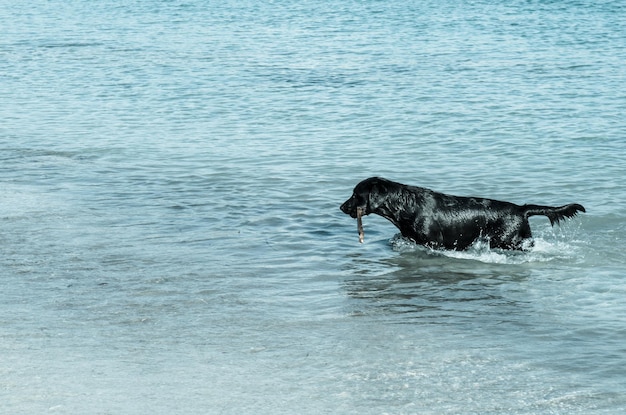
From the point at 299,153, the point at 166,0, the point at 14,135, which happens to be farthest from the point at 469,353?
the point at 166,0

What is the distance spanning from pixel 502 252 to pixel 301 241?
1.94 meters

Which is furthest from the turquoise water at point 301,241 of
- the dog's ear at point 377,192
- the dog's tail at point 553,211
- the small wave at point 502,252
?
the dog's ear at point 377,192

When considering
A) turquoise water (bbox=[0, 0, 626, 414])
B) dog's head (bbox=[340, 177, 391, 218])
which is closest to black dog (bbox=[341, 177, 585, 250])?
dog's head (bbox=[340, 177, 391, 218])

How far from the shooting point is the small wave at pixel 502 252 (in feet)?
30.2

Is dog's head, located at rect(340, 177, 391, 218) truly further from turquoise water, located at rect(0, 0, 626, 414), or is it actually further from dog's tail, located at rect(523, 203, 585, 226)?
dog's tail, located at rect(523, 203, 585, 226)

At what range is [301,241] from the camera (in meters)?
9.98

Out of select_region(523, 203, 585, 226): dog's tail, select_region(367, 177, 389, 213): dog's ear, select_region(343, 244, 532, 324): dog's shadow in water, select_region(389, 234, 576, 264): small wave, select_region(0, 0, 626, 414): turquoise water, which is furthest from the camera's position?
select_region(367, 177, 389, 213): dog's ear

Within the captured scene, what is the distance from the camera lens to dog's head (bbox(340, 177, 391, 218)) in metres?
9.33

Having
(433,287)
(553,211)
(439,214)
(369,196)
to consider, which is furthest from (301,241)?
(553,211)

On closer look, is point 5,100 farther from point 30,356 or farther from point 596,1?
point 596,1

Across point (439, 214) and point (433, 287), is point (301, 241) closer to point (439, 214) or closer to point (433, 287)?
point (439, 214)

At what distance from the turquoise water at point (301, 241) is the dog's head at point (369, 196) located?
0.48 m

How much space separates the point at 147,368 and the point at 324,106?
1268 cm

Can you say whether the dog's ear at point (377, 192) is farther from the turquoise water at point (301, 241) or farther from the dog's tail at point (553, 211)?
the dog's tail at point (553, 211)
